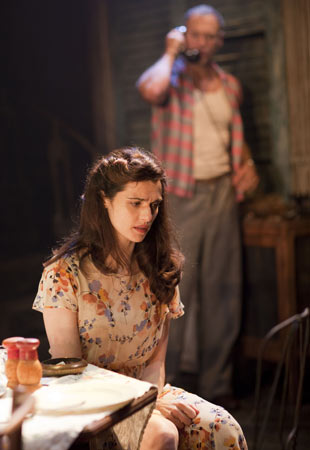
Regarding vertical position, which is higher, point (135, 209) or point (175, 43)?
point (175, 43)

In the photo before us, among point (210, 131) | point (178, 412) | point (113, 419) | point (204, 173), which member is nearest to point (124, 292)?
point (178, 412)

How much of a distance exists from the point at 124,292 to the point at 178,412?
43 centimetres

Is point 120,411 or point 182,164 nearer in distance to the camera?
point 120,411

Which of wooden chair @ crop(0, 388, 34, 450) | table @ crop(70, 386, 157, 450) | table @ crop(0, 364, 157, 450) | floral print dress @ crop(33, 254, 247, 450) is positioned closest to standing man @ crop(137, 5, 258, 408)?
floral print dress @ crop(33, 254, 247, 450)

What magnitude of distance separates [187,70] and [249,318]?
5.46ft

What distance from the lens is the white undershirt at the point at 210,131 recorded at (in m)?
4.35

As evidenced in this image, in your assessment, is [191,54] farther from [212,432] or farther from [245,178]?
[212,432]

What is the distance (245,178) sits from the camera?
14.3 feet

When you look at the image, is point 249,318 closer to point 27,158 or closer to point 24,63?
point 27,158

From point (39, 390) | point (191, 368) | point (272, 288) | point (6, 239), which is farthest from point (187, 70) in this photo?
point (39, 390)

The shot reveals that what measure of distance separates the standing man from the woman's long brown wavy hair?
1.90m

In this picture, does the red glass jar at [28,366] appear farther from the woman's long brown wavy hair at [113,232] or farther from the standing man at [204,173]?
the standing man at [204,173]

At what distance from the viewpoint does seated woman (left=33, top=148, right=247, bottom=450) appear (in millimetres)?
2117

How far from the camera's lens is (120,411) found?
162cm
